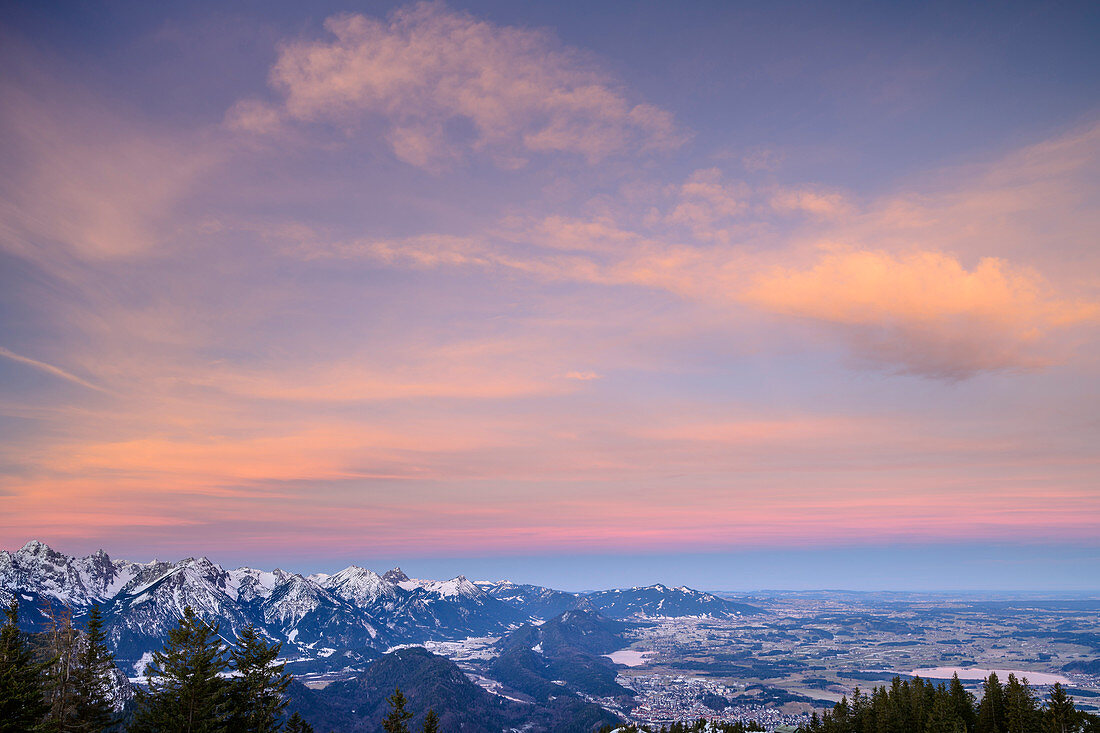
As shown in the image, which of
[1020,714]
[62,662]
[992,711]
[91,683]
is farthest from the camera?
[992,711]

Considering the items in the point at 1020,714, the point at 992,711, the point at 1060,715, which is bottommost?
the point at 992,711

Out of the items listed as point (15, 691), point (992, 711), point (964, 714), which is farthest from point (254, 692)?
point (964, 714)

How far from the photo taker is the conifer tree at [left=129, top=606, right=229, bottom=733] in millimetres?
48781

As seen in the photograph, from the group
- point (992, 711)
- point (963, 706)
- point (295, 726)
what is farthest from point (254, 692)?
point (963, 706)

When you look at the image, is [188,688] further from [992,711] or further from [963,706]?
[963,706]

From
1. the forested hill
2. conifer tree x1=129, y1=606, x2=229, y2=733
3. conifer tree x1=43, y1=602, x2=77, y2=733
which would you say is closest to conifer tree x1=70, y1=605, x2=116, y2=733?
conifer tree x1=43, y1=602, x2=77, y2=733

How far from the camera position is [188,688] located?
161ft

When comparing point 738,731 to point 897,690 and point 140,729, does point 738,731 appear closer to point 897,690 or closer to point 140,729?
point 897,690

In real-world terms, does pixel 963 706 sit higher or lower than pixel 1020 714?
lower

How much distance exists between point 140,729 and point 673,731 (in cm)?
15096

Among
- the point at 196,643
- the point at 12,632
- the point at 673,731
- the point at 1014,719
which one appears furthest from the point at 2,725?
the point at 673,731

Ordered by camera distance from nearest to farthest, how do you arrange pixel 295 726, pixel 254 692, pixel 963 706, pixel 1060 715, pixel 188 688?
pixel 188 688, pixel 254 692, pixel 295 726, pixel 1060 715, pixel 963 706

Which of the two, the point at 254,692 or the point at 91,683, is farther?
the point at 91,683

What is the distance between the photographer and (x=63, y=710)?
53.0 metres
